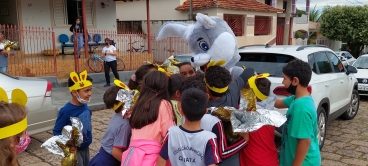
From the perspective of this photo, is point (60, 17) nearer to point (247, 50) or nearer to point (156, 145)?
point (247, 50)

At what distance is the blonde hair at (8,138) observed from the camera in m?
1.61

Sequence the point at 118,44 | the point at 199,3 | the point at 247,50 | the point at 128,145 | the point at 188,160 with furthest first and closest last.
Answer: the point at 199,3 → the point at 118,44 → the point at 247,50 → the point at 128,145 → the point at 188,160

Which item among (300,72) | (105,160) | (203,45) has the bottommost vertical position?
(105,160)

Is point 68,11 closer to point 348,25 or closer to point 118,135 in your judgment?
point 118,135

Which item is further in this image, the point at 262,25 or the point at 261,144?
the point at 262,25

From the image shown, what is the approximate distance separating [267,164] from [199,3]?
14520mm

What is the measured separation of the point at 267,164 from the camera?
102 inches

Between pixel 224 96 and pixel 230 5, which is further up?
pixel 230 5

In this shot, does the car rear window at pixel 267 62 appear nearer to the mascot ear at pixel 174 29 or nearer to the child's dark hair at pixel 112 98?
the mascot ear at pixel 174 29

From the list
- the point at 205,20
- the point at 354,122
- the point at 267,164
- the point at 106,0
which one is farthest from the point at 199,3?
the point at 267,164

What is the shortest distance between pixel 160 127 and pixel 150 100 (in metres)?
0.21

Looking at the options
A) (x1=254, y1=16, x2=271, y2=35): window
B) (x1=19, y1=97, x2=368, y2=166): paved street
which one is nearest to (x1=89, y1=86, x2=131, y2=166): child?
(x1=19, y1=97, x2=368, y2=166): paved street

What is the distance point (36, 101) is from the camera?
16.2 ft

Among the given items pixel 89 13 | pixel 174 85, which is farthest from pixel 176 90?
pixel 89 13
